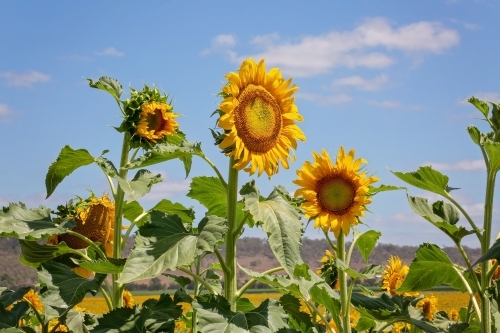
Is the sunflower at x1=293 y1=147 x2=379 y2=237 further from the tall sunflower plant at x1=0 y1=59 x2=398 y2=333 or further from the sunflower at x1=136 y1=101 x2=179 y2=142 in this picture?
the sunflower at x1=136 y1=101 x2=179 y2=142

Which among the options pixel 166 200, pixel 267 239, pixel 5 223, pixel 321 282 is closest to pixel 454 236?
pixel 321 282

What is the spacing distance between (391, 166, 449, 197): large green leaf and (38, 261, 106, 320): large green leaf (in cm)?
142

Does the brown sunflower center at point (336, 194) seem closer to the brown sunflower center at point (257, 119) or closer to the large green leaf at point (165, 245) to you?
the brown sunflower center at point (257, 119)

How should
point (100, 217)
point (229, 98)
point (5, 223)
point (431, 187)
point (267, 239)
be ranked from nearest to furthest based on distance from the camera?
point (267, 239) → point (229, 98) → point (5, 223) → point (431, 187) → point (100, 217)

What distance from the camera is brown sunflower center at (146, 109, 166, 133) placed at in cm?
327

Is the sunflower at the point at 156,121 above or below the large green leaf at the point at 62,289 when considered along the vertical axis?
above

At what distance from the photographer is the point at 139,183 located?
3.00 metres

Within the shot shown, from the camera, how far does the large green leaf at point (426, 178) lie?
3.18 meters

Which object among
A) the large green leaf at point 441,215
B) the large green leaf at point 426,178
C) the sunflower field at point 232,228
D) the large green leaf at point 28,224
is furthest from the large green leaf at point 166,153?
the large green leaf at point 441,215

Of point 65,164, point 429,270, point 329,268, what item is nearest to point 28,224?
point 65,164

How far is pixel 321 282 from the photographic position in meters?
2.80

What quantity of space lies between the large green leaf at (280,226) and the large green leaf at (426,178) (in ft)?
2.36

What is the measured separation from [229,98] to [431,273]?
52.6 inches

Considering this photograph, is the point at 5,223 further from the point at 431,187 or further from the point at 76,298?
the point at 431,187
